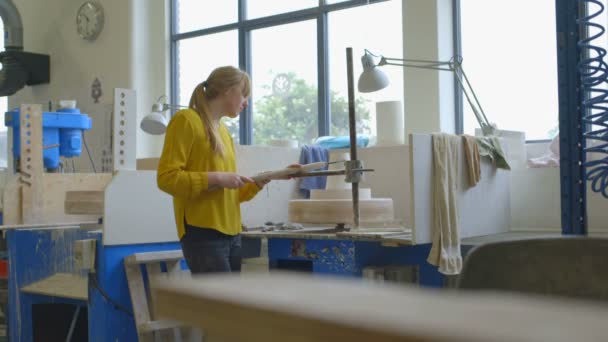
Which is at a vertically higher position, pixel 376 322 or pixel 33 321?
pixel 376 322

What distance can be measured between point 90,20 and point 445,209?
524cm

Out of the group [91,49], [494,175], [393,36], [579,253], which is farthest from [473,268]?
[91,49]

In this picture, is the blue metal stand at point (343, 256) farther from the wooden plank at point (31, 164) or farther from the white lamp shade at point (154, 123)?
the white lamp shade at point (154, 123)

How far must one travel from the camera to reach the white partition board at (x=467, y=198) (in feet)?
9.05

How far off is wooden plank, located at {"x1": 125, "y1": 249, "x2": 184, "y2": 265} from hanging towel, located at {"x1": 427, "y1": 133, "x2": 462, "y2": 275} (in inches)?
45.2

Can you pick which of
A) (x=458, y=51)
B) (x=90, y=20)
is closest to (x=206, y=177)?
(x=458, y=51)

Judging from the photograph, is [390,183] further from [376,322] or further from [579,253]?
[376,322]

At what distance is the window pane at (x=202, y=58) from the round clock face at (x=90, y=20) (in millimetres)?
848

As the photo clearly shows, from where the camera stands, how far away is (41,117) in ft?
13.1

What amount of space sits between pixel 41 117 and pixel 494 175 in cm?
247

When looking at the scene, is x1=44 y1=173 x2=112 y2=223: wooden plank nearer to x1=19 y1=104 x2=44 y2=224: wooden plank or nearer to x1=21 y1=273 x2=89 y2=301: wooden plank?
x1=19 y1=104 x2=44 y2=224: wooden plank

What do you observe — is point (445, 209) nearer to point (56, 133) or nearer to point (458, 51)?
point (458, 51)

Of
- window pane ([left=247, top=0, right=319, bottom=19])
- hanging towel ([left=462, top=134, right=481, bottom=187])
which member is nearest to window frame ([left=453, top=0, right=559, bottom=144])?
window pane ([left=247, top=0, right=319, bottom=19])

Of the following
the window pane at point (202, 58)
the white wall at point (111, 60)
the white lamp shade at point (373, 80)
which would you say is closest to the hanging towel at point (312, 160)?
the white lamp shade at point (373, 80)
